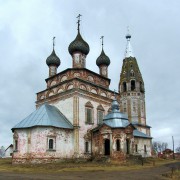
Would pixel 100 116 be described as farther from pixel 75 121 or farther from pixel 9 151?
pixel 9 151

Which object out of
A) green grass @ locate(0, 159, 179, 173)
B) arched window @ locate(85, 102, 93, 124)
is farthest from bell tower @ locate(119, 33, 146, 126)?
green grass @ locate(0, 159, 179, 173)

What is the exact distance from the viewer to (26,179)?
14383mm

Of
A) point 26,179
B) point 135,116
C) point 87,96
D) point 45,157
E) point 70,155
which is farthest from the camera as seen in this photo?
point 135,116

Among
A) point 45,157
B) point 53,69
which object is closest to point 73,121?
point 45,157

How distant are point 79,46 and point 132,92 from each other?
65.6 ft

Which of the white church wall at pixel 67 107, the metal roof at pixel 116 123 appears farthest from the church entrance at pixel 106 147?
the white church wall at pixel 67 107

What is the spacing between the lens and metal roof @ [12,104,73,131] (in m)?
27.1

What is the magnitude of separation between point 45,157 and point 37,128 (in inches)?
111

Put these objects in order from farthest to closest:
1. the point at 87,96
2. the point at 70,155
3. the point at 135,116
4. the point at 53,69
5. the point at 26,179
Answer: the point at 135,116
the point at 53,69
the point at 87,96
the point at 70,155
the point at 26,179

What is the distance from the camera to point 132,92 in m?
49.6

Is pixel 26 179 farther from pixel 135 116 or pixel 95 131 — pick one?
pixel 135 116

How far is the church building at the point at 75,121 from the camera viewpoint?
26.9 m

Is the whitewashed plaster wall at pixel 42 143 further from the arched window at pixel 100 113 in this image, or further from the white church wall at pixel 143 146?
the white church wall at pixel 143 146

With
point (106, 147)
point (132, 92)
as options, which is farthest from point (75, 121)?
point (132, 92)
